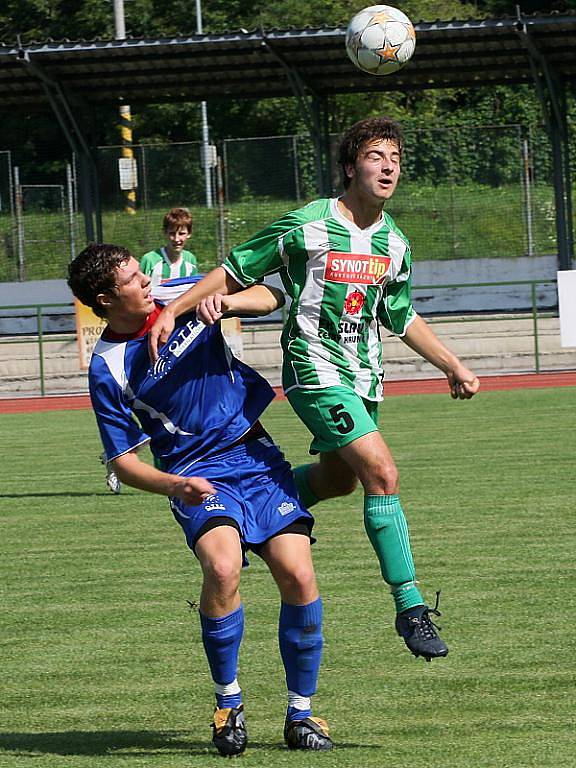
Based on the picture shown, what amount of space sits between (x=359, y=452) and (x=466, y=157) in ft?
72.0

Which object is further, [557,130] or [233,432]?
[557,130]

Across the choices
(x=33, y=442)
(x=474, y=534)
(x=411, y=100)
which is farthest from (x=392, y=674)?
(x=411, y=100)

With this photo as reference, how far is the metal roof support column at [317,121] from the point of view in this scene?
23.8m

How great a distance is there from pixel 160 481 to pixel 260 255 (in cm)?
114

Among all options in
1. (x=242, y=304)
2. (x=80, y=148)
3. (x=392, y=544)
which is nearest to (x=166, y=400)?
(x=242, y=304)

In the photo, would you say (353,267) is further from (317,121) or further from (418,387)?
(317,121)

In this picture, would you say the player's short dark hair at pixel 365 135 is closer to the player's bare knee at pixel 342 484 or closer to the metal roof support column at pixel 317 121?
the player's bare knee at pixel 342 484

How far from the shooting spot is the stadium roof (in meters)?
22.1

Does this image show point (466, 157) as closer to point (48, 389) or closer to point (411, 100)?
point (48, 389)

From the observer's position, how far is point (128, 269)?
4742mm

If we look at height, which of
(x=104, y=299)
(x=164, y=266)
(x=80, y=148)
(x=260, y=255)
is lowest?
(x=104, y=299)

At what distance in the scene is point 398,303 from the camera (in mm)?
5387

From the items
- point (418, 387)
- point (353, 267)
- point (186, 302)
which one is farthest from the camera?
point (418, 387)

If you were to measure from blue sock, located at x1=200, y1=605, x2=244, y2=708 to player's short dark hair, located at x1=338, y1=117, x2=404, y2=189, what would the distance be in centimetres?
177
